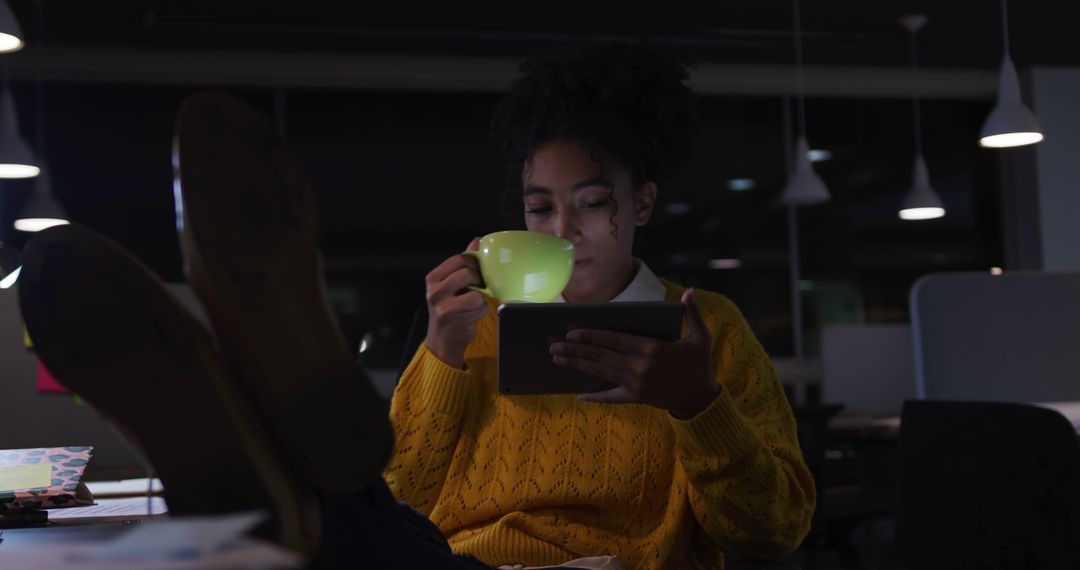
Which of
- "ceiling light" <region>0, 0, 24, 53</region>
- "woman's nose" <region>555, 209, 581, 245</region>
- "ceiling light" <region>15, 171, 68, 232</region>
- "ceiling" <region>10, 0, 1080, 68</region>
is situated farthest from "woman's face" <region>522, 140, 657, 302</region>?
"ceiling" <region>10, 0, 1080, 68</region>

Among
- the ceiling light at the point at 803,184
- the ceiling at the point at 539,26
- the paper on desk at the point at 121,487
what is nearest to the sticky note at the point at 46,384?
the paper on desk at the point at 121,487

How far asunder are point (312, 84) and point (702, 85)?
256cm

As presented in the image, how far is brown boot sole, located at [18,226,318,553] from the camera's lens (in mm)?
597

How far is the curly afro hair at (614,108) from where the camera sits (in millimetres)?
1446

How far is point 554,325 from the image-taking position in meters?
1.01

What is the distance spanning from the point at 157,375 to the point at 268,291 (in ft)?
0.29

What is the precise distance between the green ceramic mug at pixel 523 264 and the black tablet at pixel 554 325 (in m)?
0.13

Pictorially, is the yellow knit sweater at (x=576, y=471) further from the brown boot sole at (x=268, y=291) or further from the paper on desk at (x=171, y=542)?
the paper on desk at (x=171, y=542)

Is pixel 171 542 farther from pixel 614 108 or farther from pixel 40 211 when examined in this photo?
pixel 40 211

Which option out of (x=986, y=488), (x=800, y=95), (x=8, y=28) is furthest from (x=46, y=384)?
(x=800, y=95)

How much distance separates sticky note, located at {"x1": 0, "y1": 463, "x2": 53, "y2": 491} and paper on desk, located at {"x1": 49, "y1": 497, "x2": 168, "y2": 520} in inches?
2.0

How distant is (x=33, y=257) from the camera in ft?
2.12

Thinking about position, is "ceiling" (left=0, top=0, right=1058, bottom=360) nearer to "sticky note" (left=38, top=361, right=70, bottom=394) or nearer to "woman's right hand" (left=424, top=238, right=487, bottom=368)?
"sticky note" (left=38, top=361, right=70, bottom=394)

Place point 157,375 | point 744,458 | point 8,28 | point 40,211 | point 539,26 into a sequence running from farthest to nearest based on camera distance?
point 539,26 < point 40,211 < point 8,28 < point 744,458 < point 157,375
